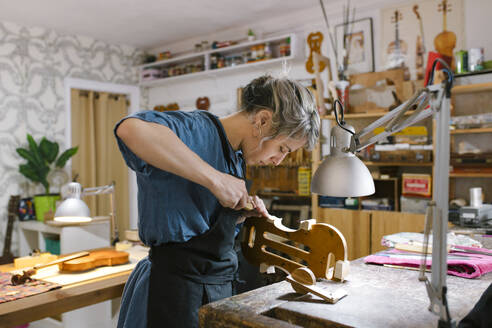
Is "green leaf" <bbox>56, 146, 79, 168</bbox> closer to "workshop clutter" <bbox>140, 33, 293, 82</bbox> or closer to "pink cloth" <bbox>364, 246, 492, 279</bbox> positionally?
"workshop clutter" <bbox>140, 33, 293, 82</bbox>

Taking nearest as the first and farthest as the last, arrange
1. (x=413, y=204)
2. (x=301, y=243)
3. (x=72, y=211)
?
(x=301, y=243), (x=72, y=211), (x=413, y=204)

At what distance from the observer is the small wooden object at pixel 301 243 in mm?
1336

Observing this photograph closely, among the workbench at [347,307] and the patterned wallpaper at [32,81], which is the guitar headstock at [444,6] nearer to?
the workbench at [347,307]

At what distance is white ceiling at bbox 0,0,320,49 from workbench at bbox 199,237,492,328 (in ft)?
11.1

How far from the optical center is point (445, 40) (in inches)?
142

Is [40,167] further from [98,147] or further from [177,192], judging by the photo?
[177,192]

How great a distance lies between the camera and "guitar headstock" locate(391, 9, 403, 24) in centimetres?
386

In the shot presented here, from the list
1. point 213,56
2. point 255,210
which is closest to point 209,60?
point 213,56

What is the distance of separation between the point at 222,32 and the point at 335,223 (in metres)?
2.69

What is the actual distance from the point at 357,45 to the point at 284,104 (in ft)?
10.3

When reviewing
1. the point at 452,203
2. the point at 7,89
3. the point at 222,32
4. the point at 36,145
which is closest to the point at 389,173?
the point at 452,203

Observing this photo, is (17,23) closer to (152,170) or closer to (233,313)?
(152,170)

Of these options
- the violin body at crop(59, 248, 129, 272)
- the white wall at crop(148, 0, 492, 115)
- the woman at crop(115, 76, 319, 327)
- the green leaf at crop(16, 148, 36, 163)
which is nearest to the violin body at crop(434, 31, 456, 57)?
the white wall at crop(148, 0, 492, 115)

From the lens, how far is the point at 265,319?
1.01 meters
